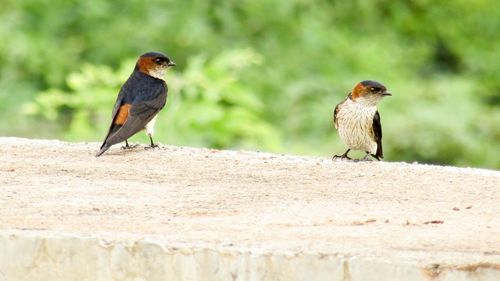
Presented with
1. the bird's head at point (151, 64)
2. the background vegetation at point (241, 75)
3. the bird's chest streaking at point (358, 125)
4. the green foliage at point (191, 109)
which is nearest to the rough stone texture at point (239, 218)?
the bird's chest streaking at point (358, 125)

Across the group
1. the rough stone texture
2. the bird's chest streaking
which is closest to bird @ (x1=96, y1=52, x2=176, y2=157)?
the rough stone texture

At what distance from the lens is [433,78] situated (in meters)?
13.8

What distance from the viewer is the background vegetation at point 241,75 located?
984 cm

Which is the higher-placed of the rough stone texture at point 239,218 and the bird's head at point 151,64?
the bird's head at point 151,64

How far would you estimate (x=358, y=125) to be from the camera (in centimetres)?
659

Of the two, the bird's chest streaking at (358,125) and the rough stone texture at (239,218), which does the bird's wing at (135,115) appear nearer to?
the rough stone texture at (239,218)

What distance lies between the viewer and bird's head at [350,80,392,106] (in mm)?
6625

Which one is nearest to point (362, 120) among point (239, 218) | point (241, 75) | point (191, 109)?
point (239, 218)

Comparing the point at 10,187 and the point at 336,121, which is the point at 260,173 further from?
the point at 336,121

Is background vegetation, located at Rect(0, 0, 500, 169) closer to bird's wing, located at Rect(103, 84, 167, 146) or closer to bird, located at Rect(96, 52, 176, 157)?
bird, located at Rect(96, 52, 176, 157)

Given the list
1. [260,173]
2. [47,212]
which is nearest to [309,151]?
[260,173]

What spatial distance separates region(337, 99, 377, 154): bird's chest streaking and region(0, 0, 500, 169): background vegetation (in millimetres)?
2852

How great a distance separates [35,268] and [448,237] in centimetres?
121

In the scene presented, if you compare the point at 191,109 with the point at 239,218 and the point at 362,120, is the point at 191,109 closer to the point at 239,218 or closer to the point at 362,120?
the point at 362,120
